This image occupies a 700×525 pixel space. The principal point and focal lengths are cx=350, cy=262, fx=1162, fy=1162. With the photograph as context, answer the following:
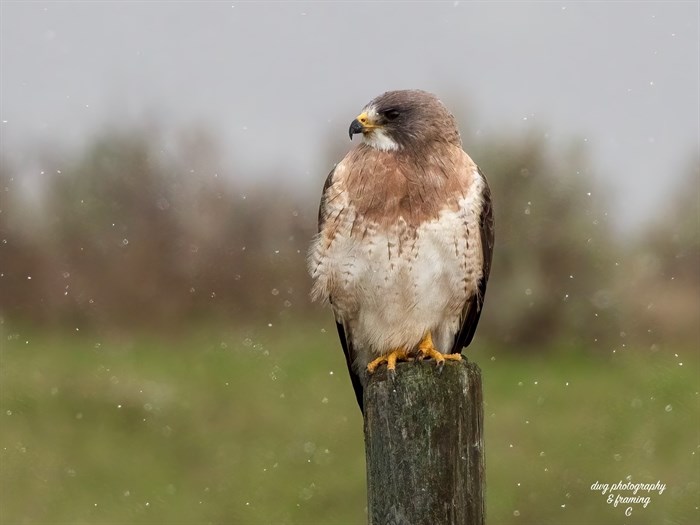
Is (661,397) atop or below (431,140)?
atop

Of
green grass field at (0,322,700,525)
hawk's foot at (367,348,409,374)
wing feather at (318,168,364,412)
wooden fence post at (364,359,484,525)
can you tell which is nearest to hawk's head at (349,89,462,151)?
wing feather at (318,168,364,412)

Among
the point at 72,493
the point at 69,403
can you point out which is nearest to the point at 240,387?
the point at 69,403

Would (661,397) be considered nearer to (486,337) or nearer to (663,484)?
(486,337)

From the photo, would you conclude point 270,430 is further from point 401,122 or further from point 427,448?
point 427,448

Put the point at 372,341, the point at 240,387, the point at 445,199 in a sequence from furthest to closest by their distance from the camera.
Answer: the point at 240,387, the point at 372,341, the point at 445,199

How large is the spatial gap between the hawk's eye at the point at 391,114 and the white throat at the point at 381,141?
66 mm

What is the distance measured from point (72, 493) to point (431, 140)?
26.1 feet

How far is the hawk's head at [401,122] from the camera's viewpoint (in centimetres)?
524

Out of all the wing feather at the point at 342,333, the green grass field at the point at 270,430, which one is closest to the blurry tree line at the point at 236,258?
the green grass field at the point at 270,430

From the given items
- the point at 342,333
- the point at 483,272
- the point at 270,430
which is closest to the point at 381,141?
the point at 483,272

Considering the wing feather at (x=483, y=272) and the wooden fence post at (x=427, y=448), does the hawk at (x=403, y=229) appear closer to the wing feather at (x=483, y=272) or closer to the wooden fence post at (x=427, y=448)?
the wing feather at (x=483, y=272)

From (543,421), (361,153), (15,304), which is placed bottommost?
(361,153)

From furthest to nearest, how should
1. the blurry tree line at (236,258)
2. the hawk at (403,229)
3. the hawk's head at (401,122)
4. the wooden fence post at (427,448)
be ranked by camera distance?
the blurry tree line at (236,258)
the hawk's head at (401,122)
the hawk at (403,229)
the wooden fence post at (427,448)

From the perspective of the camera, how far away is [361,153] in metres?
5.25
